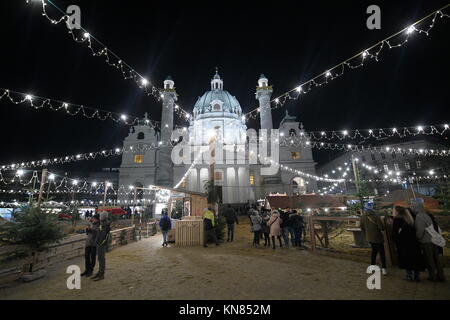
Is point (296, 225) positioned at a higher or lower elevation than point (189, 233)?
higher

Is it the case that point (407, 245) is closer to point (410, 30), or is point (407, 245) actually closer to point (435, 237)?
point (435, 237)

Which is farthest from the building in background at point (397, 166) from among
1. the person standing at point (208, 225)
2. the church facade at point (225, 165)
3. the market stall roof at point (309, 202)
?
the person standing at point (208, 225)

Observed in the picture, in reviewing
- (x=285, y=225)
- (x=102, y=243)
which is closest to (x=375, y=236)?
(x=285, y=225)

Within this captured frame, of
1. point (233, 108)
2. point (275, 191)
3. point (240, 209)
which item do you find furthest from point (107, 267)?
point (233, 108)

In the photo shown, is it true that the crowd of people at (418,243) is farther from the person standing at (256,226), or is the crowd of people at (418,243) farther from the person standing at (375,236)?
the person standing at (256,226)

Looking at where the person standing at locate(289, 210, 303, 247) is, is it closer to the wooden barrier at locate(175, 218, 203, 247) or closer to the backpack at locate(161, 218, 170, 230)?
the wooden barrier at locate(175, 218, 203, 247)

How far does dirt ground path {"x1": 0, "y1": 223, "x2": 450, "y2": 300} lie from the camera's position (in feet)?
15.1

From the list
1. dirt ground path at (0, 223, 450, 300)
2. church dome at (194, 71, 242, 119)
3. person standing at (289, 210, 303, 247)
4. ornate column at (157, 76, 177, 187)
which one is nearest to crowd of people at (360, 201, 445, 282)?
dirt ground path at (0, 223, 450, 300)

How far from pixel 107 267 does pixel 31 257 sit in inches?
82.0

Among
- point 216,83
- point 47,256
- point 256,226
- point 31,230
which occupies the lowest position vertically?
point 47,256

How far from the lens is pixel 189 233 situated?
36.9ft

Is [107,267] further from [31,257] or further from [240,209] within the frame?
[240,209]

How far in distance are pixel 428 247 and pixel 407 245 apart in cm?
42

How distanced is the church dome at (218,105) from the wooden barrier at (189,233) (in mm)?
40844
